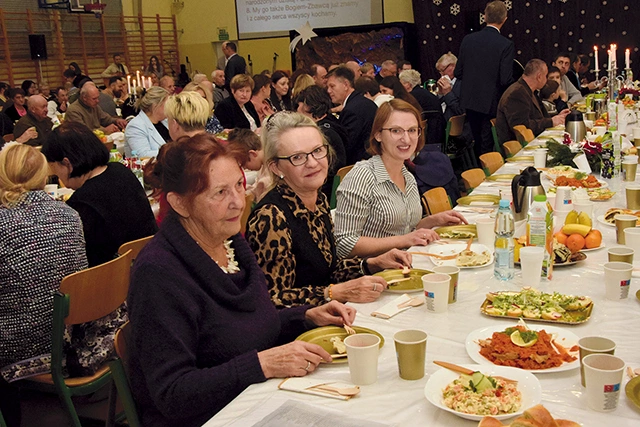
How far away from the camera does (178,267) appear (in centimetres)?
184

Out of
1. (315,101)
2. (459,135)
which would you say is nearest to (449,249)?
(315,101)

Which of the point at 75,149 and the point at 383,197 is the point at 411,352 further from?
the point at 75,149

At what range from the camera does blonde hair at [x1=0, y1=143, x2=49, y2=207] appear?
2.97 metres


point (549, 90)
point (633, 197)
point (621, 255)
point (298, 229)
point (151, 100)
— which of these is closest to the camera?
point (621, 255)

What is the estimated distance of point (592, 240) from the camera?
2664 mm

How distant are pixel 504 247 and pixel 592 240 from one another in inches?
19.6

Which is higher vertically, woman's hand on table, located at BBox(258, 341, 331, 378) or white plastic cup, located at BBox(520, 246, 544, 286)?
white plastic cup, located at BBox(520, 246, 544, 286)

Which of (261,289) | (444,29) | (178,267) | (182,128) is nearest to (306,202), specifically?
(261,289)

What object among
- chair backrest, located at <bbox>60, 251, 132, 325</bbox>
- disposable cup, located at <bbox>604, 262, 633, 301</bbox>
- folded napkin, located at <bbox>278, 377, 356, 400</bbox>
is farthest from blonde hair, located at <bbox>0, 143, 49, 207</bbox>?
disposable cup, located at <bbox>604, 262, 633, 301</bbox>

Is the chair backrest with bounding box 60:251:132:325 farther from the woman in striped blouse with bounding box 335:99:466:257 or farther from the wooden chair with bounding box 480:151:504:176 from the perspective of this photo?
the wooden chair with bounding box 480:151:504:176

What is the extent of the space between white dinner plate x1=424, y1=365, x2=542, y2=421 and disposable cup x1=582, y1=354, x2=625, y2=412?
4.2 inches

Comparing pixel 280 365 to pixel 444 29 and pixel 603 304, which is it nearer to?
pixel 603 304

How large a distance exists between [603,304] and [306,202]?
116cm

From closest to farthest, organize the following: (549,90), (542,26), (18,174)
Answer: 1. (18,174)
2. (549,90)
3. (542,26)
